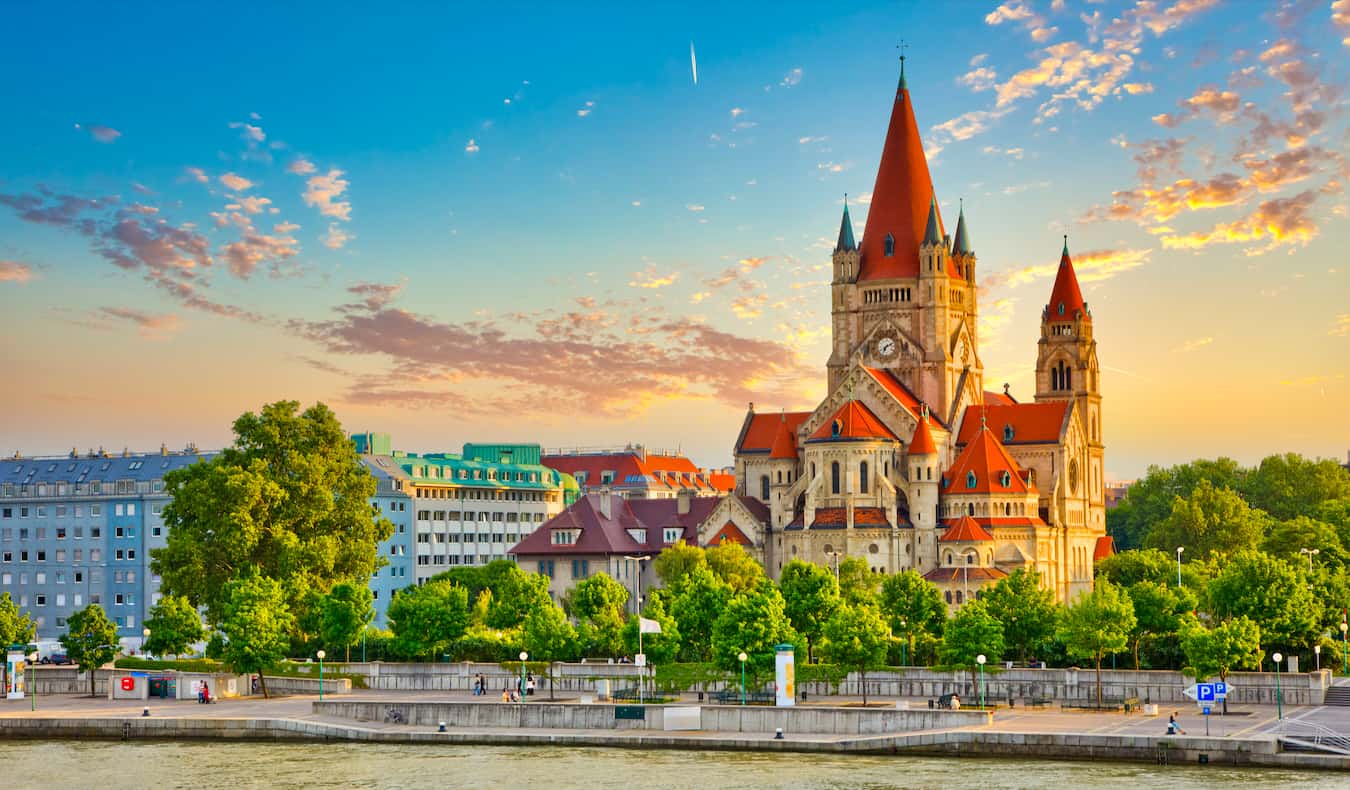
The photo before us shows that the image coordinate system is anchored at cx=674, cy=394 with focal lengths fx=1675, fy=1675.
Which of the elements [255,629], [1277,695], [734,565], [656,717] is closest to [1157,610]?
[1277,695]

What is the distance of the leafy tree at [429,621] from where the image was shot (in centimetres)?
8556

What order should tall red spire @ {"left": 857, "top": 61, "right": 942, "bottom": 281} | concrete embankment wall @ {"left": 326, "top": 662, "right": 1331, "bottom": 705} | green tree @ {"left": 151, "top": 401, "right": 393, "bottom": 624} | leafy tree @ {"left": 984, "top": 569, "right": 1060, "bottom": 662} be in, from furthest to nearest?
tall red spire @ {"left": 857, "top": 61, "right": 942, "bottom": 281}, green tree @ {"left": 151, "top": 401, "right": 393, "bottom": 624}, leafy tree @ {"left": 984, "top": 569, "right": 1060, "bottom": 662}, concrete embankment wall @ {"left": 326, "top": 662, "right": 1331, "bottom": 705}

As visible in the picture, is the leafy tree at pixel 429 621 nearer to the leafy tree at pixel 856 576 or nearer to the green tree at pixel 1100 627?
the leafy tree at pixel 856 576

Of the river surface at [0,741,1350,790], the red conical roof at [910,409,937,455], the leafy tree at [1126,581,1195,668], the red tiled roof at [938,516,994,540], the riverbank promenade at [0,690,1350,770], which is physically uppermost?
the red conical roof at [910,409,937,455]

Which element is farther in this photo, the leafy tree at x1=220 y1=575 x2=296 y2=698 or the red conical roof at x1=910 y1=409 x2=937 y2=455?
the red conical roof at x1=910 y1=409 x2=937 y2=455

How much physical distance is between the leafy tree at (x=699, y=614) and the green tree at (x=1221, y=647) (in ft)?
74.5

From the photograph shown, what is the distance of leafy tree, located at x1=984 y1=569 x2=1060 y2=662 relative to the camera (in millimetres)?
80688

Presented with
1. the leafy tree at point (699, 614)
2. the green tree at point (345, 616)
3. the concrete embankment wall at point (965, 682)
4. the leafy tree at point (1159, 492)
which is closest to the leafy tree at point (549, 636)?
the concrete embankment wall at point (965, 682)

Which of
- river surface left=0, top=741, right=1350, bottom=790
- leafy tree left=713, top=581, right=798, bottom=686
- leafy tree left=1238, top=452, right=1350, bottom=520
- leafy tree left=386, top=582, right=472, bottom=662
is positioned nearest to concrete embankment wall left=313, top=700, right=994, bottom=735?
river surface left=0, top=741, right=1350, bottom=790

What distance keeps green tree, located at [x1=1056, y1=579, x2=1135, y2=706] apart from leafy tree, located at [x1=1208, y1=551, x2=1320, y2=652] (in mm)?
6543

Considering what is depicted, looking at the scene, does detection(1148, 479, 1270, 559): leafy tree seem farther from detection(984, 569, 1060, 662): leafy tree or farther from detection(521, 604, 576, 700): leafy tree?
detection(521, 604, 576, 700): leafy tree

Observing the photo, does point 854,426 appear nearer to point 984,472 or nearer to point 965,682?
point 984,472

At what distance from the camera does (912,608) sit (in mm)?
86562

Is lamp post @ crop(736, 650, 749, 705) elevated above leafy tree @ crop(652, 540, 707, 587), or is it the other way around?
leafy tree @ crop(652, 540, 707, 587)
